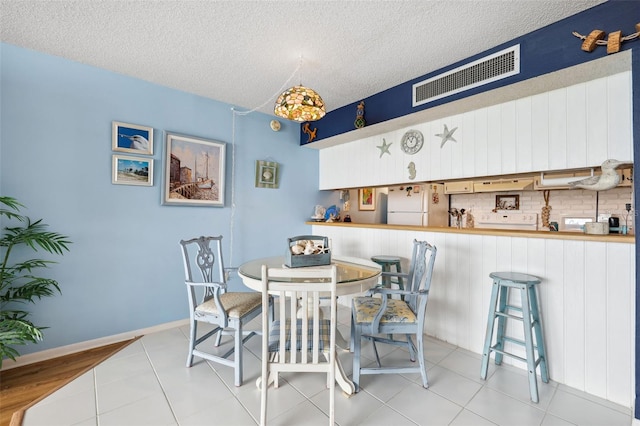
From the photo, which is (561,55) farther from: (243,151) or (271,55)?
(243,151)

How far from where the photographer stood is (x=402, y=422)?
1.66 meters

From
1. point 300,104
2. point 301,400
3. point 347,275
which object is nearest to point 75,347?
point 301,400

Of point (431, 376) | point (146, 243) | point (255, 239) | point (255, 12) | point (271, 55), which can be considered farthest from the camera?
point (255, 239)

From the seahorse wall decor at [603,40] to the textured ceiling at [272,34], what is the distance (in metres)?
0.19

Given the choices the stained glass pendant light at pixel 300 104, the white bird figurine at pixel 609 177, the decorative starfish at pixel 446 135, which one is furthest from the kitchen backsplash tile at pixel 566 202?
the stained glass pendant light at pixel 300 104

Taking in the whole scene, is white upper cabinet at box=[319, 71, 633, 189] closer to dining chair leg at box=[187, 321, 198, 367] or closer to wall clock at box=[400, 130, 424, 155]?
wall clock at box=[400, 130, 424, 155]

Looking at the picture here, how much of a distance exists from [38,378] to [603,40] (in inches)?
178

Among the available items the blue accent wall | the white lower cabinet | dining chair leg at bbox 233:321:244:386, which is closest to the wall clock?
the blue accent wall

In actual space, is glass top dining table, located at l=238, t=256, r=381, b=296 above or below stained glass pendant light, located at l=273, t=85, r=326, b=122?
below

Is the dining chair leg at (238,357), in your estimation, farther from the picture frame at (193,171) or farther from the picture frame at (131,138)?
the picture frame at (131,138)

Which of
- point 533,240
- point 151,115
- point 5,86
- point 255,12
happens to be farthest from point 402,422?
point 5,86

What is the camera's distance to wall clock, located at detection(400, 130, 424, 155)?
10.2ft

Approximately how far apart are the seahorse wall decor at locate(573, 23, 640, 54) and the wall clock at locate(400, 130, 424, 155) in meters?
1.44

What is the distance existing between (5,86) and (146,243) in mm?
1639
